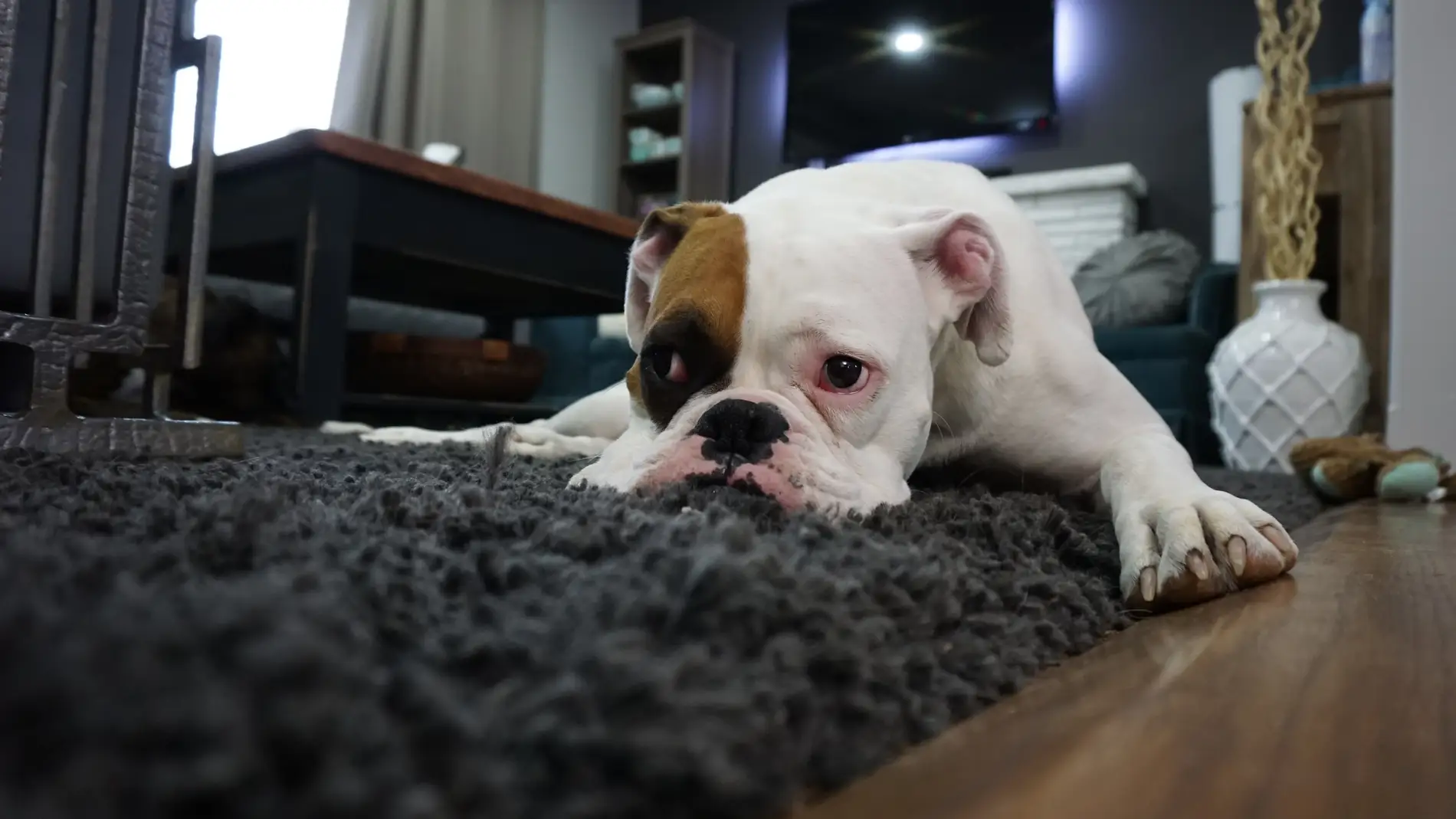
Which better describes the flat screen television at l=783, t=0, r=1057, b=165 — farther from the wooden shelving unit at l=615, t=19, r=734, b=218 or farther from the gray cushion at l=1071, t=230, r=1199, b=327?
the gray cushion at l=1071, t=230, r=1199, b=327

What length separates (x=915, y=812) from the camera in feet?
1.11

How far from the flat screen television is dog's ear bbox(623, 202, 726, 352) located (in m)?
3.69

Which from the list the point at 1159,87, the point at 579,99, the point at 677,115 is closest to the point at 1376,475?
the point at 1159,87

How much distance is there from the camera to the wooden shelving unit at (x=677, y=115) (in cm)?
502

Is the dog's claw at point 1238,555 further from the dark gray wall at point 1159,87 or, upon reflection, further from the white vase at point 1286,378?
the dark gray wall at point 1159,87

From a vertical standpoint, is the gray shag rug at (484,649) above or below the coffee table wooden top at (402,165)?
below

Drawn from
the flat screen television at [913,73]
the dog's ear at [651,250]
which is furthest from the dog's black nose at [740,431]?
the flat screen television at [913,73]

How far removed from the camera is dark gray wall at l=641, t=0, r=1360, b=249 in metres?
4.06

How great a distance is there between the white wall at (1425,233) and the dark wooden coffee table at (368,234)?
1.94 metres

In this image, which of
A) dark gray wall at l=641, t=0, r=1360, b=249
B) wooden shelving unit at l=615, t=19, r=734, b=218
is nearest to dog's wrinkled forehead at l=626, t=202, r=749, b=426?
dark gray wall at l=641, t=0, r=1360, b=249

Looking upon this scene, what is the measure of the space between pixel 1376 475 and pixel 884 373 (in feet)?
4.26

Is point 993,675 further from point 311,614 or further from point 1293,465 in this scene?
point 1293,465

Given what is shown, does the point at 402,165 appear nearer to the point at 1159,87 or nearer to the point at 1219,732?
the point at 1219,732

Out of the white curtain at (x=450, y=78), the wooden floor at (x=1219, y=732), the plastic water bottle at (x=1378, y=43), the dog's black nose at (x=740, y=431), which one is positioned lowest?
the wooden floor at (x=1219, y=732)
